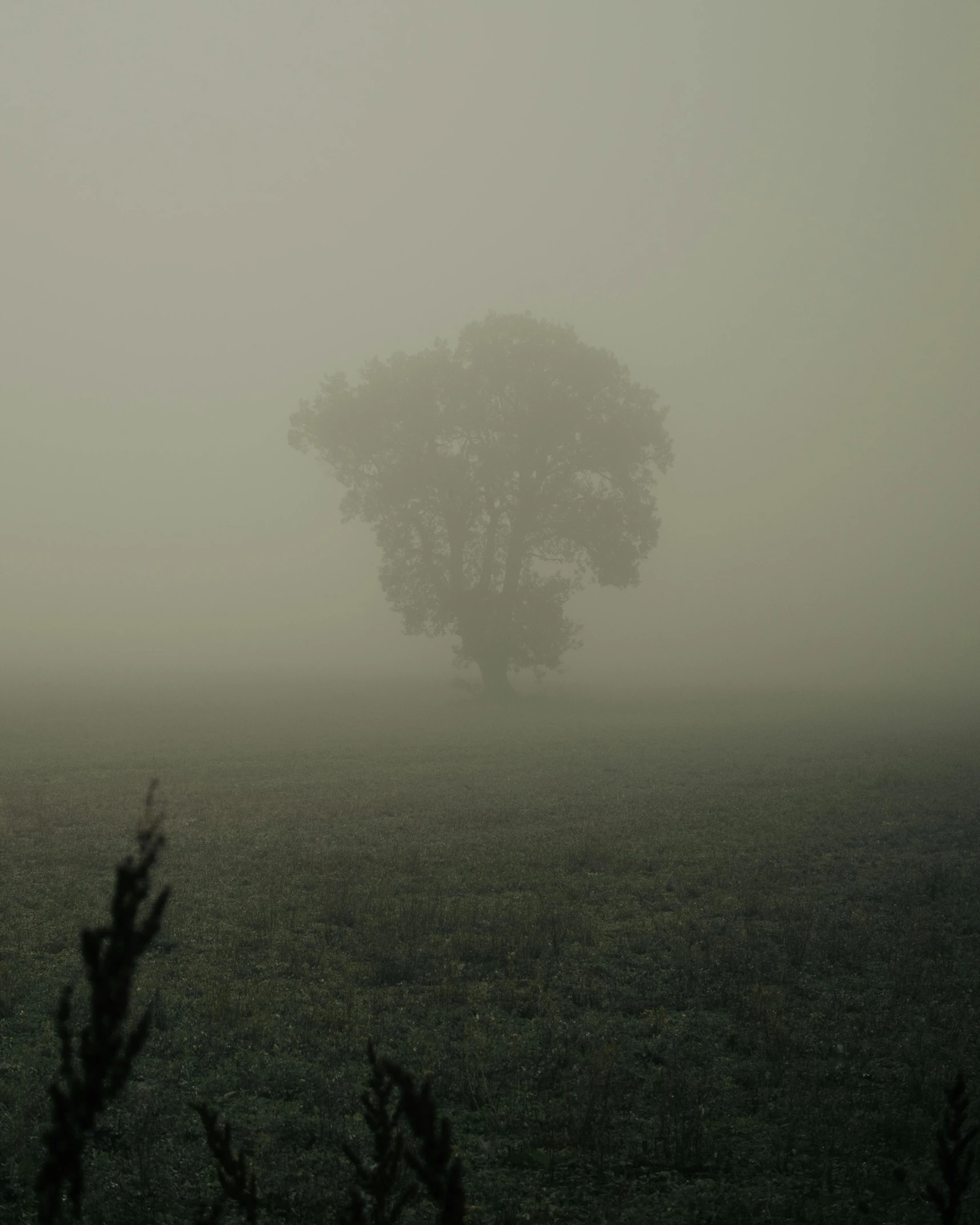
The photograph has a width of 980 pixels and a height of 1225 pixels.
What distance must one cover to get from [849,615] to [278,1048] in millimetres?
143784

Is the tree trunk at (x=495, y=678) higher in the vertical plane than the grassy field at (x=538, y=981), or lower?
higher

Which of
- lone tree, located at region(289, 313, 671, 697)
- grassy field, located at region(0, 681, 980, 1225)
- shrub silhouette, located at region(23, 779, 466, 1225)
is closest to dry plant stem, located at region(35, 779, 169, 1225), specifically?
shrub silhouette, located at region(23, 779, 466, 1225)

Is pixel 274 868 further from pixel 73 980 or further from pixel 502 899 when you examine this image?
pixel 73 980

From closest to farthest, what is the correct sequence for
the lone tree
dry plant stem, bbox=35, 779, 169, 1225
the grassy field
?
dry plant stem, bbox=35, 779, 169, 1225 < the grassy field < the lone tree

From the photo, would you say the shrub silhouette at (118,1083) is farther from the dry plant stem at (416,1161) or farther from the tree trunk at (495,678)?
the tree trunk at (495,678)

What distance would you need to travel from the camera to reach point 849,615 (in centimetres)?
13662

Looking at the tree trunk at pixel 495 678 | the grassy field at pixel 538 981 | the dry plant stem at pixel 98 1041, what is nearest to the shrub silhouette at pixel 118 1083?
the dry plant stem at pixel 98 1041

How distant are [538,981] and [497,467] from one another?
4298 cm

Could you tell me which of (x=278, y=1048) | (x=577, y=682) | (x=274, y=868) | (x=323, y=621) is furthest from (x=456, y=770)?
(x=323, y=621)

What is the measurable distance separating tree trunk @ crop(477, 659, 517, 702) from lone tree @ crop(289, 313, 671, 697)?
85 mm

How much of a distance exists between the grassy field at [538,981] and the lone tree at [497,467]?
93.7 ft

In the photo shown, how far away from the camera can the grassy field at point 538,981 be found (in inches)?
239

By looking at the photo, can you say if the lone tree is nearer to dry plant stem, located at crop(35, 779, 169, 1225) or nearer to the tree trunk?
the tree trunk

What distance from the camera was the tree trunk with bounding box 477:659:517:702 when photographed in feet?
166
